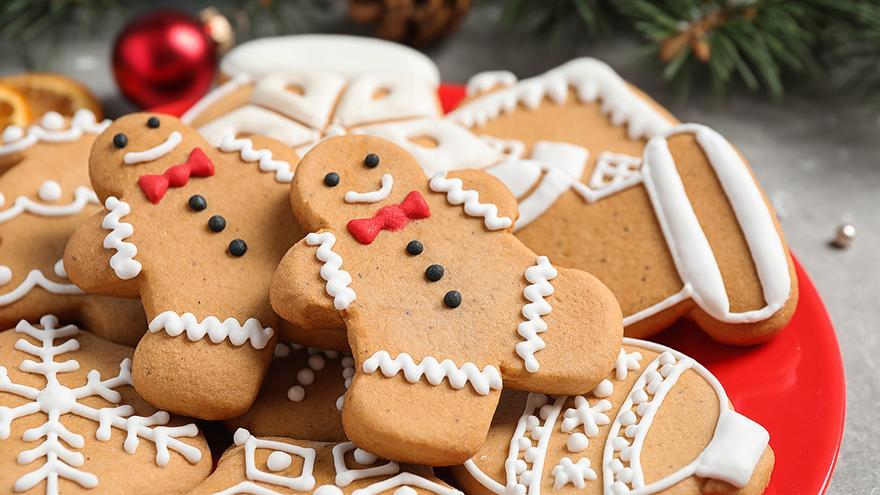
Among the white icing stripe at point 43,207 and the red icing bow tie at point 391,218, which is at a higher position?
the red icing bow tie at point 391,218

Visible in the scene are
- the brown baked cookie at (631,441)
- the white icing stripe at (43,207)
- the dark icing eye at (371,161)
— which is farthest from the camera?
the white icing stripe at (43,207)

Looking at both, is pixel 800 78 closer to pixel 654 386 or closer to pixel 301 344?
pixel 654 386

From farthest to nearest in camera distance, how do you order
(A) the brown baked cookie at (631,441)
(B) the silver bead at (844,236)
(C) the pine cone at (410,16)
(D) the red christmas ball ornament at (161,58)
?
(C) the pine cone at (410,16) → (D) the red christmas ball ornament at (161,58) → (B) the silver bead at (844,236) → (A) the brown baked cookie at (631,441)

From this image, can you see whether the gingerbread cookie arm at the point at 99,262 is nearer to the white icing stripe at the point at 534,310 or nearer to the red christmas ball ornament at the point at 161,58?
the white icing stripe at the point at 534,310

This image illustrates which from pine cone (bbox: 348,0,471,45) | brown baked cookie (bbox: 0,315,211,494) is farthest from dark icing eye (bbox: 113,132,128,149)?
pine cone (bbox: 348,0,471,45)

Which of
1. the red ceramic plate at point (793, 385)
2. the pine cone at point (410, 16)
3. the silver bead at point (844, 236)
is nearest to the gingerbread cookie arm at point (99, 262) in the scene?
the red ceramic plate at point (793, 385)

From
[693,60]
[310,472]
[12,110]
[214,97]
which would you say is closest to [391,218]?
[310,472]

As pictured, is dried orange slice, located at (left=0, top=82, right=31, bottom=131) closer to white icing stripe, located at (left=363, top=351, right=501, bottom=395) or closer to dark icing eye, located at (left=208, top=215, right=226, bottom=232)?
dark icing eye, located at (left=208, top=215, right=226, bottom=232)
